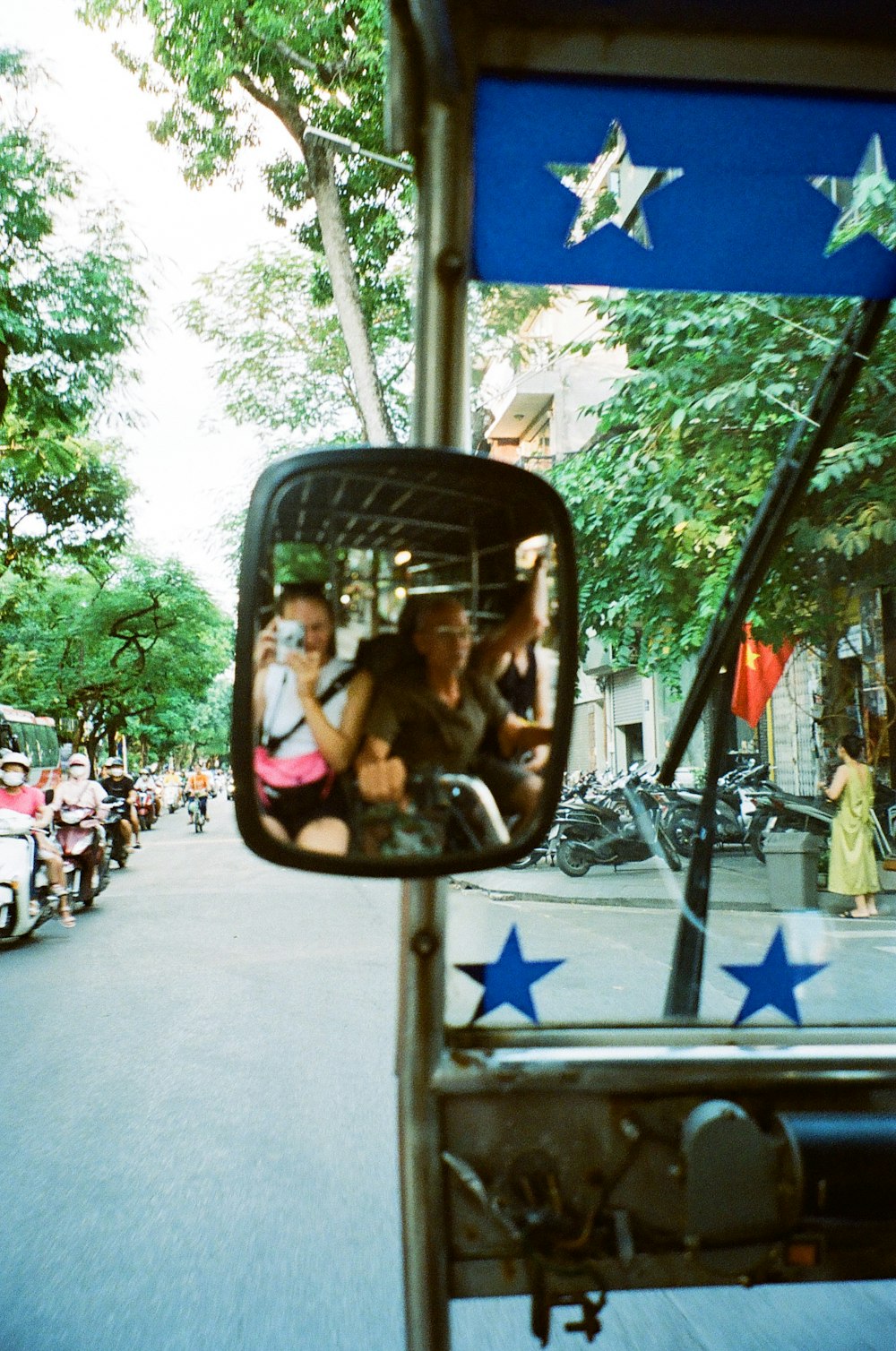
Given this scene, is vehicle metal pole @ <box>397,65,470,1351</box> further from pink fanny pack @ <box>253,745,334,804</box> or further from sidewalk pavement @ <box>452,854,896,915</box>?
pink fanny pack @ <box>253,745,334,804</box>

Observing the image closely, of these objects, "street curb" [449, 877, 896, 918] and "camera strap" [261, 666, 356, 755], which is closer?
"camera strap" [261, 666, 356, 755]

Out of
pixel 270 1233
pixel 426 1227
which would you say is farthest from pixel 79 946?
pixel 426 1227

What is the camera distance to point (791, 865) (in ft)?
5.64

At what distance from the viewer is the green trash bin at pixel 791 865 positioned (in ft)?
5.48

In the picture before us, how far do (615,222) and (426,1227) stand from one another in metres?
1.27

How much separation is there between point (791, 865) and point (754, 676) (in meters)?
0.27

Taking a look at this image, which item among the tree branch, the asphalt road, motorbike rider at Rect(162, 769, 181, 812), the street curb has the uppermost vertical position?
the tree branch

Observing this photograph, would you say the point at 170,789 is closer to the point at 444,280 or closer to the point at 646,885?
the point at 646,885

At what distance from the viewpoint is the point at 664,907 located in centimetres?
178

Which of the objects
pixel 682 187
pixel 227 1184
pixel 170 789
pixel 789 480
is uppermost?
pixel 170 789

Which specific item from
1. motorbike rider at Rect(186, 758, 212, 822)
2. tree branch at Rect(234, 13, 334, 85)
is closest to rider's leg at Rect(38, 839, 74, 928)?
tree branch at Rect(234, 13, 334, 85)

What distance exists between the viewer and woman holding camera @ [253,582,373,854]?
1388mm

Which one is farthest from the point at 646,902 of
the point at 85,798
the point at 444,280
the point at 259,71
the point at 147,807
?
the point at 147,807

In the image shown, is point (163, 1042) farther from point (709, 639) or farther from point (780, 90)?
point (780, 90)
